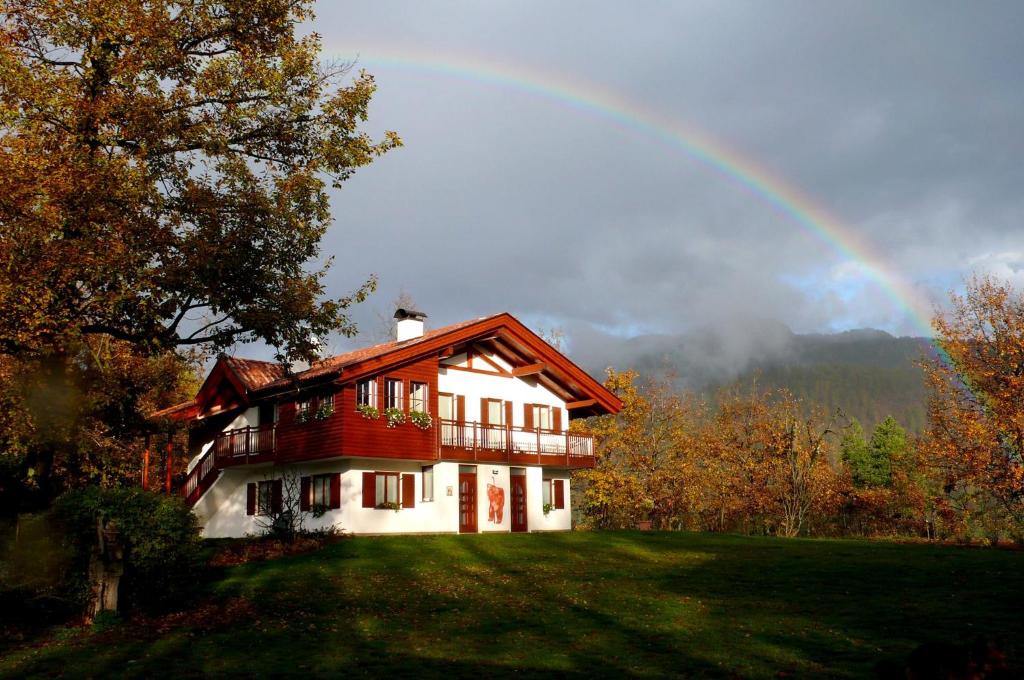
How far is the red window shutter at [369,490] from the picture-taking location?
110 feet

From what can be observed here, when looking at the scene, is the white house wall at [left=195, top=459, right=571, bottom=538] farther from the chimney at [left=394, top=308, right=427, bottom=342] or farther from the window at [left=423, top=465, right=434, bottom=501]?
the chimney at [left=394, top=308, right=427, bottom=342]

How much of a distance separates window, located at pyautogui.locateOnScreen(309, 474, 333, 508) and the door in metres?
8.50

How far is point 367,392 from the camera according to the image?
1341 inches

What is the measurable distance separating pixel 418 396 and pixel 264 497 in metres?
8.69

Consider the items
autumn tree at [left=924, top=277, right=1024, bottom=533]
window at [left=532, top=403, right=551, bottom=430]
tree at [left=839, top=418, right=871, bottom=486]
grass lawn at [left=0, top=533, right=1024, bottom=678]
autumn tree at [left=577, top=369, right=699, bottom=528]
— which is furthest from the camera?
tree at [left=839, top=418, right=871, bottom=486]

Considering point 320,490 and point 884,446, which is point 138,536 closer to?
point 320,490

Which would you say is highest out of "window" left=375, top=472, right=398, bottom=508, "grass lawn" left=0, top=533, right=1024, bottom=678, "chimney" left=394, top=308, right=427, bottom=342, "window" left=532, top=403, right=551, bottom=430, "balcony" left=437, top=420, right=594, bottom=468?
"chimney" left=394, top=308, right=427, bottom=342

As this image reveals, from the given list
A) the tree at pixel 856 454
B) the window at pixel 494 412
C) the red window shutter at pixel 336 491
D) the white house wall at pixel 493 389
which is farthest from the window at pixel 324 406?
the tree at pixel 856 454

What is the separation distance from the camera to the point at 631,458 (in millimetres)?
50125

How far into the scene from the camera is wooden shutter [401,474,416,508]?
3491cm

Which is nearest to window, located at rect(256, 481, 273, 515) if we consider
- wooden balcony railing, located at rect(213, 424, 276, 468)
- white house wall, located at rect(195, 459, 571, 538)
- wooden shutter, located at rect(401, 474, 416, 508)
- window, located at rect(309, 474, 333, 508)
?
white house wall, located at rect(195, 459, 571, 538)

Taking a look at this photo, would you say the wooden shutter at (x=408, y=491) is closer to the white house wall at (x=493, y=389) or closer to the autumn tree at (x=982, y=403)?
the white house wall at (x=493, y=389)

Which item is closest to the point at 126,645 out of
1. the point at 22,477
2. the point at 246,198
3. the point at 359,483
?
the point at 246,198

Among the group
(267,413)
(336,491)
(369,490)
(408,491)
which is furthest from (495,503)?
(267,413)
